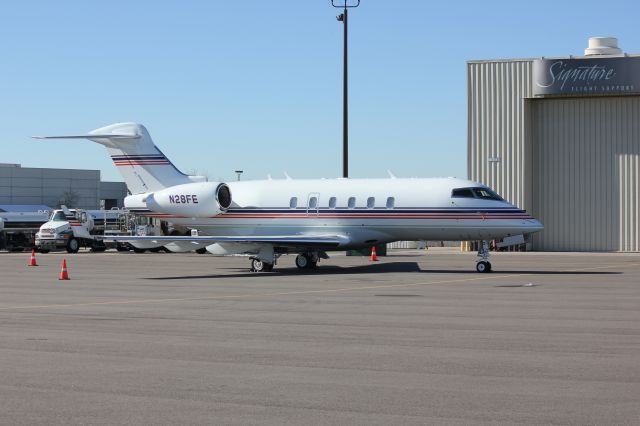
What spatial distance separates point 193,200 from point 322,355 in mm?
21916

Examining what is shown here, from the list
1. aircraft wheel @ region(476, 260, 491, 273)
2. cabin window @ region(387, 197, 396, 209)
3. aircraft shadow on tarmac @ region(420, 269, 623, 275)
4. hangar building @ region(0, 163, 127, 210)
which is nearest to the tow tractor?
cabin window @ region(387, 197, 396, 209)

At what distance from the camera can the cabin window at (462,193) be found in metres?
30.7

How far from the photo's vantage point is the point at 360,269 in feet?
110

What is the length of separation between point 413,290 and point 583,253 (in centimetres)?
2869

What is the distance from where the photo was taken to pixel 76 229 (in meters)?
56.9

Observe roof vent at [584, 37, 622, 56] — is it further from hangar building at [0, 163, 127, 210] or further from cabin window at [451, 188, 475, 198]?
hangar building at [0, 163, 127, 210]

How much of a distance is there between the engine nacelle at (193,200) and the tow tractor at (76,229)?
21.5 meters

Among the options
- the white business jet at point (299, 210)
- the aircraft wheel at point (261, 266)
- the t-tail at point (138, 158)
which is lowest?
the aircraft wheel at point (261, 266)

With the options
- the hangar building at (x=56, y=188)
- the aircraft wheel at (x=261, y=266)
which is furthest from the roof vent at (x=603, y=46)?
the hangar building at (x=56, y=188)

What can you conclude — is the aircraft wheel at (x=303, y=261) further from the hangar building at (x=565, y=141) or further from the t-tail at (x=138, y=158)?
the hangar building at (x=565, y=141)

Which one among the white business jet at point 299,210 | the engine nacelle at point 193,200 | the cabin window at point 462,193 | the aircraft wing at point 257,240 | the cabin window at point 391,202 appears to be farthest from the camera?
the engine nacelle at point 193,200

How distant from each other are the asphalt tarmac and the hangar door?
93.8ft

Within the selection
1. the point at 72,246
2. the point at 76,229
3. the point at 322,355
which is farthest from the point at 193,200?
the point at 76,229

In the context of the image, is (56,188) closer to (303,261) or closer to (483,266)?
(303,261)
